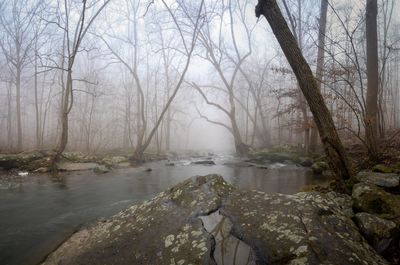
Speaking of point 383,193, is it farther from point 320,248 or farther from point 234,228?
point 234,228

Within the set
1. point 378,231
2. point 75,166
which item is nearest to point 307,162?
point 378,231

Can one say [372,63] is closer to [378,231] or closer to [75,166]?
[378,231]

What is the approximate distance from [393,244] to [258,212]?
5.18 feet

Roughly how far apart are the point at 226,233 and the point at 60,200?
5.44 meters

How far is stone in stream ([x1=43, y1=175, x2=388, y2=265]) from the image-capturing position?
2.49 m

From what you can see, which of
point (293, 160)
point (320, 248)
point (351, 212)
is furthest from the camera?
point (293, 160)

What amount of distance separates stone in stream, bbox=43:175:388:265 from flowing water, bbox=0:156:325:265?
2.52 feet

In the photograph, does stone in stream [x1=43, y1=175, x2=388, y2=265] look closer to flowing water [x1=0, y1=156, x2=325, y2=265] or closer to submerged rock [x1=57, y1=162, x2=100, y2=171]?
flowing water [x1=0, y1=156, x2=325, y2=265]

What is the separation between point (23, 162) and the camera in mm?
11281

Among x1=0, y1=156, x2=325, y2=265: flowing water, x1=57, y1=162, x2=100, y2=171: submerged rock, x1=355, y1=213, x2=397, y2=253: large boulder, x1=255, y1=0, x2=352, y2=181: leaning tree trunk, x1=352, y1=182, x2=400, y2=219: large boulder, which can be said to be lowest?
x1=0, y1=156, x2=325, y2=265: flowing water

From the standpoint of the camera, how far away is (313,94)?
5.08 meters

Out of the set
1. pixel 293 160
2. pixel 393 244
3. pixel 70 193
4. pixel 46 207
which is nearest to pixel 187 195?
pixel 393 244

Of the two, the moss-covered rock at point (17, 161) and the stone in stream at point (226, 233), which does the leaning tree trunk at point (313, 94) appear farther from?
the moss-covered rock at point (17, 161)

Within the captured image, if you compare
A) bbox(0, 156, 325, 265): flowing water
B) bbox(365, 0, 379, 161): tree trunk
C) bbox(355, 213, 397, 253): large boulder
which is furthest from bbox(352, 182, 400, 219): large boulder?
bbox(365, 0, 379, 161): tree trunk
